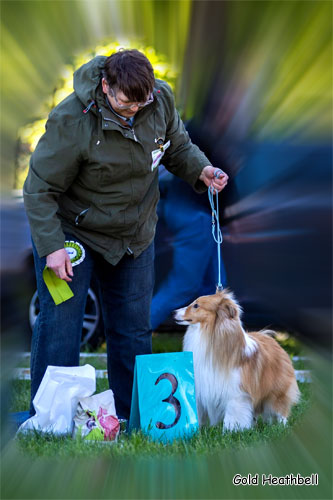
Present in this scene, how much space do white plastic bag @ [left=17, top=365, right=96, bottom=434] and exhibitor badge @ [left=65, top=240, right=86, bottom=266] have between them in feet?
1.59

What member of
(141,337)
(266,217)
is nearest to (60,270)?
(141,337)

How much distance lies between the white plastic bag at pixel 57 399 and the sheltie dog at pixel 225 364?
0.66 m

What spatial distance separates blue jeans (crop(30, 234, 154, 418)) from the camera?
2.52 metres

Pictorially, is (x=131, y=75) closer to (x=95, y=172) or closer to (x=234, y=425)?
(x=95, y=172)

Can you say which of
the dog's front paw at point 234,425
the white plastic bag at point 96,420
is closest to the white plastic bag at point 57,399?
the white plastic bag at point 96,420

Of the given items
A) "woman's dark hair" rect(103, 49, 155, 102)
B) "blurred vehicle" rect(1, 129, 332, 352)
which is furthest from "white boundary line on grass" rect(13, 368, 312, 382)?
"woman's dark hair" rect(103, 49, 155, 102)

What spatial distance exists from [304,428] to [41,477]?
1.40 meters

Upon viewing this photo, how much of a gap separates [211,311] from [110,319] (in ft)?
1.72

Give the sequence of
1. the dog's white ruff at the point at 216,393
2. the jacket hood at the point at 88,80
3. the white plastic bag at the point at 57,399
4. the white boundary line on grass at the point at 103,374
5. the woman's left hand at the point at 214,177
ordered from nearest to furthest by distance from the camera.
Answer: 1. the jacket hood at the point at 88,80
2. the white plastic bag at the point at 57,399
3. the woman's left hand at the point at 214,177
4. the dog's white ruff at the point at 216,393
5. the white boundary line on grass at the point at 103,374

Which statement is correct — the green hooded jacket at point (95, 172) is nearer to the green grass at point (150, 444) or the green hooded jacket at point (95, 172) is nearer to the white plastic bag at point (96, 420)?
the white plastic bag at point (96, 420)

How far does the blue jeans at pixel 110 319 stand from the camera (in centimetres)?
252

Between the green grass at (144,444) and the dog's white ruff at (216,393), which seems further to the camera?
the dog's white ruff at (216,393)

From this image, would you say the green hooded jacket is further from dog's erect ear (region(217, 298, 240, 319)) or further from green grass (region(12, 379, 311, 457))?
green grass (region(12, 379, 311, 457))

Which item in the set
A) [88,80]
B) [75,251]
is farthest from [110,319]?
[88,80]
